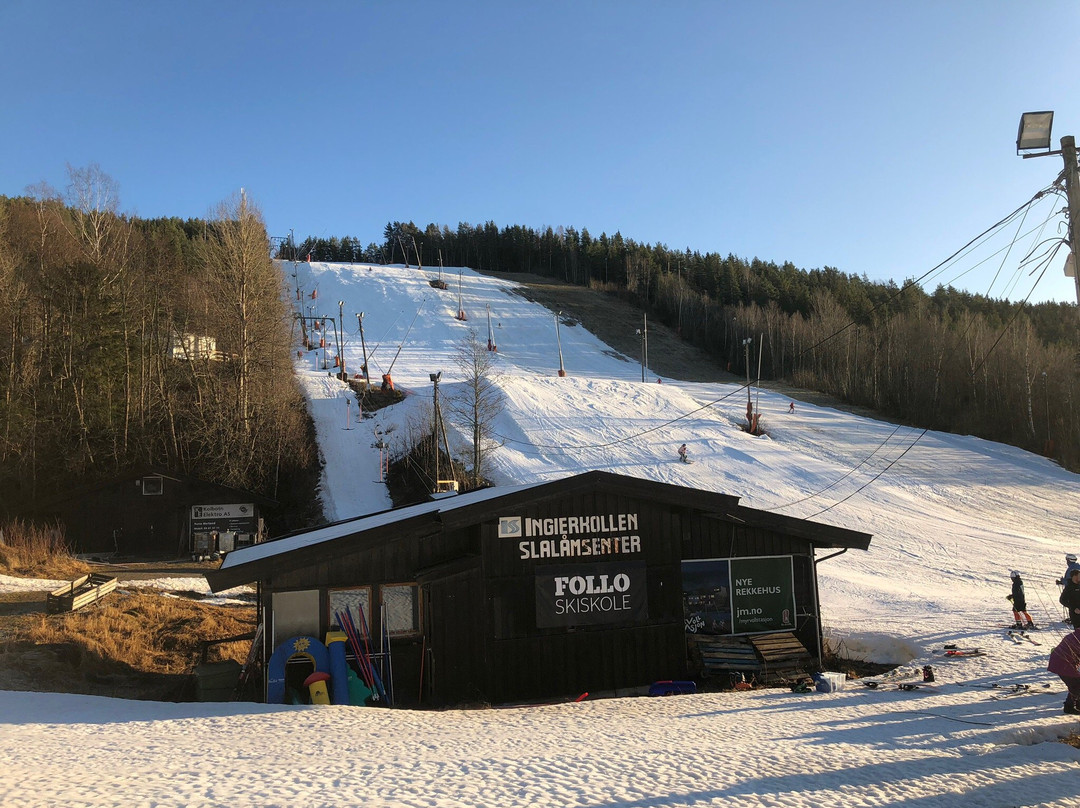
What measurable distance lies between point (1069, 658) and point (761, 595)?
6177mm

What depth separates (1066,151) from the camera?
9461mm

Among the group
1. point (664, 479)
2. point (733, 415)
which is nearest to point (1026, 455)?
point (733, 415)

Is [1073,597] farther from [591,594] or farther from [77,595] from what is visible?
[77,595]

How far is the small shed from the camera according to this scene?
27.4 meters

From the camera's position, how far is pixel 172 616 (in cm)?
1633

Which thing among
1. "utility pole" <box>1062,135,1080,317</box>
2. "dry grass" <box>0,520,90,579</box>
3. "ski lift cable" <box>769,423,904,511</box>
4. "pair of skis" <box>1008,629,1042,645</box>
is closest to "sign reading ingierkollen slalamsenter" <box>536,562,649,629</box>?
"pair of skis" <box>1008,629,1042,645</box>

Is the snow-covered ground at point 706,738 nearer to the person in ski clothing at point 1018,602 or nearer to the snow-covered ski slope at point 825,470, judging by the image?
the snow-covered ski slope at point 825,470

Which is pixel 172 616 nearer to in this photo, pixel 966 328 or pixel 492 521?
pixel 492 521

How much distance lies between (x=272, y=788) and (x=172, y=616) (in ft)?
39.5

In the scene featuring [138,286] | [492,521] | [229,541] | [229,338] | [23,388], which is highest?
[138,286]

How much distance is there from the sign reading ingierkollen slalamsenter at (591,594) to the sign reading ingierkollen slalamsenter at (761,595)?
79.1 inches

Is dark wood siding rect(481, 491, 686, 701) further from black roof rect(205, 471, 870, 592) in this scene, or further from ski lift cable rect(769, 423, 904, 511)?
ski lift cable rect(769, 423, 904, 511)

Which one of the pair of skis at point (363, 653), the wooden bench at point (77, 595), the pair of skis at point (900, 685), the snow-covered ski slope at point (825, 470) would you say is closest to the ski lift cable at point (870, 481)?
the snow-covered ski slope at point (825, 470)

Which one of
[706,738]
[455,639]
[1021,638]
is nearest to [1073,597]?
[1021,638]
